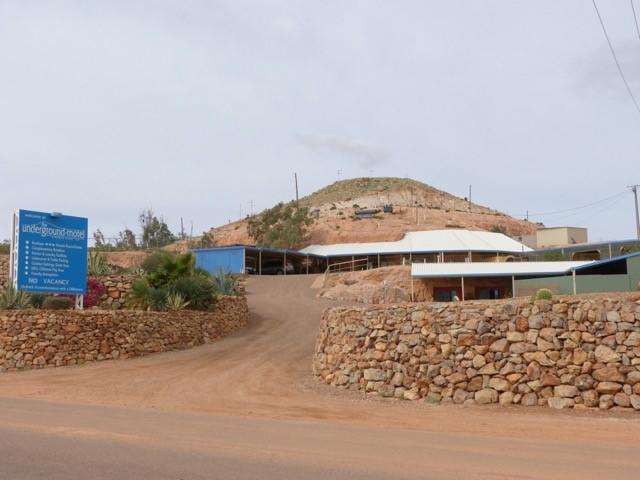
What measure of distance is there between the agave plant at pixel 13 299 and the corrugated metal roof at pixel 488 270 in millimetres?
22289

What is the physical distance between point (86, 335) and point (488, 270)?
83.7 ft

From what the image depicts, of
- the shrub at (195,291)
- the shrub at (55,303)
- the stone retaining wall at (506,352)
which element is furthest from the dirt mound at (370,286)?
the stone retaining wall at (506,352)

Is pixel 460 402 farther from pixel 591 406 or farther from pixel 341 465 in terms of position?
pixel 341 465

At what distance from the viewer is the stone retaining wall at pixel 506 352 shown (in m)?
14.8

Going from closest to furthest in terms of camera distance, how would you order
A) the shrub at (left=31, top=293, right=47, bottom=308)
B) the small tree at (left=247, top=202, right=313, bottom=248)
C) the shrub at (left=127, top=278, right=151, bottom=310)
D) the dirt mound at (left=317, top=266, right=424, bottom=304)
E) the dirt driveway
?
the dirt driveway < the shrub at (left=31, top=293, right=47, bottom=308) < the shrub at (left=127, top=278, right=151, bottom=310) < the dirt mound at (left=317, top=266, right=424, bottom=304) < the small tree at (left=247, top=202, right=313, bottom=248)

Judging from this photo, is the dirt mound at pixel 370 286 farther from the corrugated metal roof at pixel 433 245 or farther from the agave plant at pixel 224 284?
the corrugated metal roof at pixel 433 245

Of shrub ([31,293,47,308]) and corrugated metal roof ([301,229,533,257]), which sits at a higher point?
corrugated metal roof ([301,229,533,257])

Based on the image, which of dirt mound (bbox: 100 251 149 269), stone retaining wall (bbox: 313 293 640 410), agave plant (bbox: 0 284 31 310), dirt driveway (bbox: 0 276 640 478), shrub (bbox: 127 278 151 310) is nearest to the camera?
dirt driveway (bbox: 0 276 640 478)

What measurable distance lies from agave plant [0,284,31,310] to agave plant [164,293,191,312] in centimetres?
578

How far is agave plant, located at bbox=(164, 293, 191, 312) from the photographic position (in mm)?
28906

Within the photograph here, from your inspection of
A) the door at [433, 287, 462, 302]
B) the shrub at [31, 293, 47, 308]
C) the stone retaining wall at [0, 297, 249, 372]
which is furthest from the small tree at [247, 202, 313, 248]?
the shrub at [31, 293, 47, 308]

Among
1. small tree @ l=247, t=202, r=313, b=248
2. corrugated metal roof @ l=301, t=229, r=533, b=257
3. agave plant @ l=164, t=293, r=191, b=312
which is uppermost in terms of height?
small tree @ l=247, t=202, r=313, b=248

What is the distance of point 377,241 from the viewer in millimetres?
69062

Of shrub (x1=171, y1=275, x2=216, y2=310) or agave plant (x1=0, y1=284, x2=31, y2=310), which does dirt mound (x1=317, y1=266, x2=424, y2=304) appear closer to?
shrub (x1=171, y1=275, x2=216, y2=310)
